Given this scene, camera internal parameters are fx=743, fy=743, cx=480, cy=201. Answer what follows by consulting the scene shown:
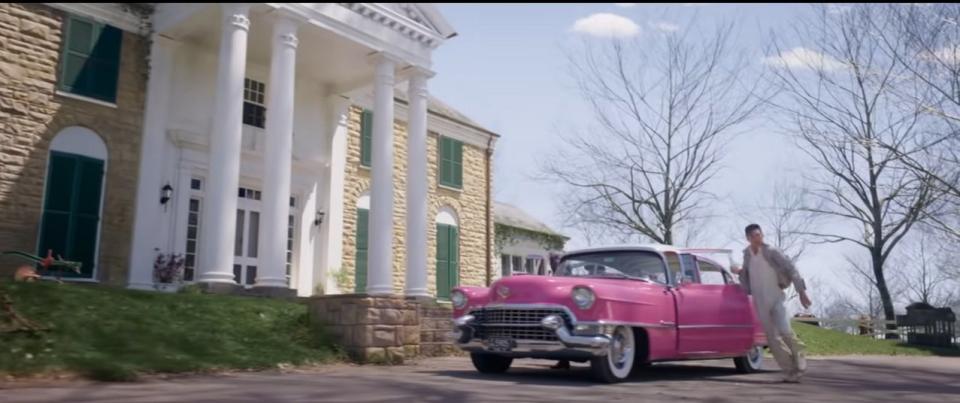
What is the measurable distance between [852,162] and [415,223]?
1786 centimetres

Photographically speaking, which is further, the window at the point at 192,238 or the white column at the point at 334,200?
the white column at the point at 334,200

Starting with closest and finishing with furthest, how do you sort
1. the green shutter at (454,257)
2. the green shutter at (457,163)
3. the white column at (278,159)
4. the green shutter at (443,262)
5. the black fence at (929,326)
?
1. the white column at (278,159)
2. the green shutter at (443,262)
3. the green shutter at (454,257)
4. the green shutter at (457,163)
5. the black fence at (929,326)

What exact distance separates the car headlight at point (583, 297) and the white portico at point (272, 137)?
7.09 metres

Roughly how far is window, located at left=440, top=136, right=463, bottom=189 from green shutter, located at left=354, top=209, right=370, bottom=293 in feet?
9.91

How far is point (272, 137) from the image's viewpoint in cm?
1339

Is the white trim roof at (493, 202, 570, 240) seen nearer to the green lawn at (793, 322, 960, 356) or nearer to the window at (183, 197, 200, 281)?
the green lawn at (793, 322, 960, 356)

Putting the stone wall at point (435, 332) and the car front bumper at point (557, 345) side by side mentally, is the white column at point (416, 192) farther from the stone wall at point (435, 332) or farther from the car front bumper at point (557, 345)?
the car front bumper at point (557, 345)

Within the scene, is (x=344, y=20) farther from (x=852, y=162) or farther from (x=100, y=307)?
(x=852, y=162)

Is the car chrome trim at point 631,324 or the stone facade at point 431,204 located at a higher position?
the stone facade at point 431,204

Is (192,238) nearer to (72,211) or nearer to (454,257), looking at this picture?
(72,211)

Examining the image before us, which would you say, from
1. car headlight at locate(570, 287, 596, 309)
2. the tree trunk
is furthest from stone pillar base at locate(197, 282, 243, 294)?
the tree trunk

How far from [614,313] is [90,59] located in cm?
1085

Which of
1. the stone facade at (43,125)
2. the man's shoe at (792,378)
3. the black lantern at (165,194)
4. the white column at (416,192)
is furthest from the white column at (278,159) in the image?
the man's shoe at (792,378)

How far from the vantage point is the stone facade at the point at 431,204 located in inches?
689
